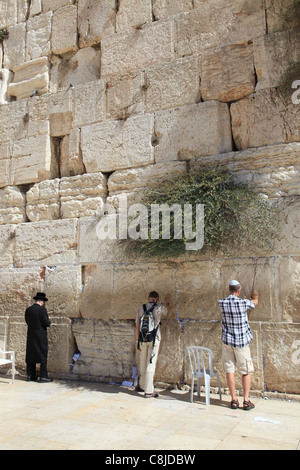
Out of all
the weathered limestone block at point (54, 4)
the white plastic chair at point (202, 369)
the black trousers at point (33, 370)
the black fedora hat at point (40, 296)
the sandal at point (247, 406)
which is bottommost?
the sandal at point (247, 406)

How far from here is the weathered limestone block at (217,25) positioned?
17.8 feet

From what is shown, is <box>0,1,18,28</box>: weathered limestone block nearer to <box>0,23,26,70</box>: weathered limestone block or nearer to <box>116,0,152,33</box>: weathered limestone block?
<box>0,23,26,70</box>: weathered limestone block

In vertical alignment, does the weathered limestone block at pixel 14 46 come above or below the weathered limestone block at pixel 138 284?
above

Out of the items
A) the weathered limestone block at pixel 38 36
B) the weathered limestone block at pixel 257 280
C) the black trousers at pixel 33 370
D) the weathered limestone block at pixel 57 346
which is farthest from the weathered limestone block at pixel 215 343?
the weathered limestone block at pixel 38 36

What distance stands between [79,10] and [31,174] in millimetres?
2650

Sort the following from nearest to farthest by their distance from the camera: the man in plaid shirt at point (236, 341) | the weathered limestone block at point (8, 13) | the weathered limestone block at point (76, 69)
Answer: the man in plaid shirt at point (236, 341), the weathered limestone block at point (76, 69), the weathered limestone block at point (8, 13)

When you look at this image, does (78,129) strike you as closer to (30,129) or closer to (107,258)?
(30,129)

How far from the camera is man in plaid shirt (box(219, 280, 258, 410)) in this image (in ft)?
14.2

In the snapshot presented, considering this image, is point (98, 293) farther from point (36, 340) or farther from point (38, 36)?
point (38, 36)

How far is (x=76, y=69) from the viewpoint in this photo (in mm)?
6762

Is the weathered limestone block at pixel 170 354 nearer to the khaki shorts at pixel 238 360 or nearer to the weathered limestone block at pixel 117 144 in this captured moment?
the khaki shorts at pixel 238 360

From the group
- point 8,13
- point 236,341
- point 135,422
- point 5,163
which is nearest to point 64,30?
point 8,13

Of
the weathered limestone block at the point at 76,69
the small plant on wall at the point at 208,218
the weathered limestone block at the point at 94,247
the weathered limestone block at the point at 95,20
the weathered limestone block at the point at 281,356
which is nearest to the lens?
the weathered limestone block at the point at 281,356

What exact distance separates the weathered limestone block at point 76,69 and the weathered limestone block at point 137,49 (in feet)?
0.77
